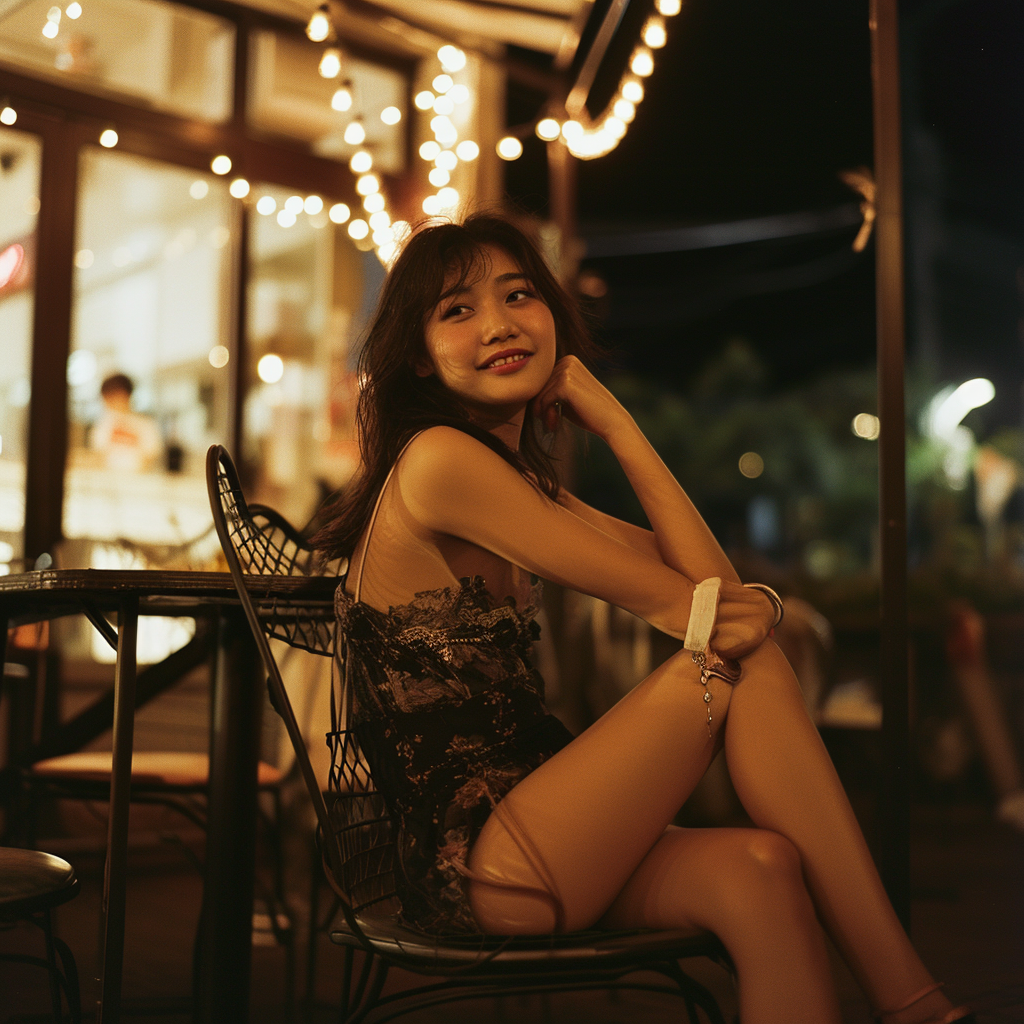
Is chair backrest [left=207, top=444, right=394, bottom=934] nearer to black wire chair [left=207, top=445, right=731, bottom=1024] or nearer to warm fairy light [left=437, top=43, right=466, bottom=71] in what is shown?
black wire chair [left=207, top=445, right=731, bottom=1024]

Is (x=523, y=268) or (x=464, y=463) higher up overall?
(x=523, y=268)

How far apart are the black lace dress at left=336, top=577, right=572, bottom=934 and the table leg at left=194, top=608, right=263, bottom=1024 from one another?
460 millimetres

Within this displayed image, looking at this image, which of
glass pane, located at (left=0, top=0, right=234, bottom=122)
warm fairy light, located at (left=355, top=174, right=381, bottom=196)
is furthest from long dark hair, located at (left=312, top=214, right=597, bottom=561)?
glass pane, located at (left=0, top=0, right=234, bottom=122)

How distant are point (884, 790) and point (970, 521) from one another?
30.7ft

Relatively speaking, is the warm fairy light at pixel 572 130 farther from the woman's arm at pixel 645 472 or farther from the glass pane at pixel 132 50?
the woman's arm at pixel 645 472

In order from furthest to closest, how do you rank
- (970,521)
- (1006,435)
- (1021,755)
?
1. (970,521)
2. (1006,435)
3. (1021,755)

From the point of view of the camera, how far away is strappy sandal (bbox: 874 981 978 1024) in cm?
109

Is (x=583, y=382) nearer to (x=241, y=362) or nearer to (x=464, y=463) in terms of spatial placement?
(x=464, y=463)

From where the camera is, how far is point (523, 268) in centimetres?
154

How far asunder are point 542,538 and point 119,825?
28.2 inches

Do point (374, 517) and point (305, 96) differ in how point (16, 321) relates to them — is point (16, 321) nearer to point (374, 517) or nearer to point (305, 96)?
point (305, 96)

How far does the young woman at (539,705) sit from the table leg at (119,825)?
0.30 meters

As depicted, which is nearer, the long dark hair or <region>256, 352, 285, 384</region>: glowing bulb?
the long dark hair

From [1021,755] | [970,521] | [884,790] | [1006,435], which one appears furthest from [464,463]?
[970,521]
